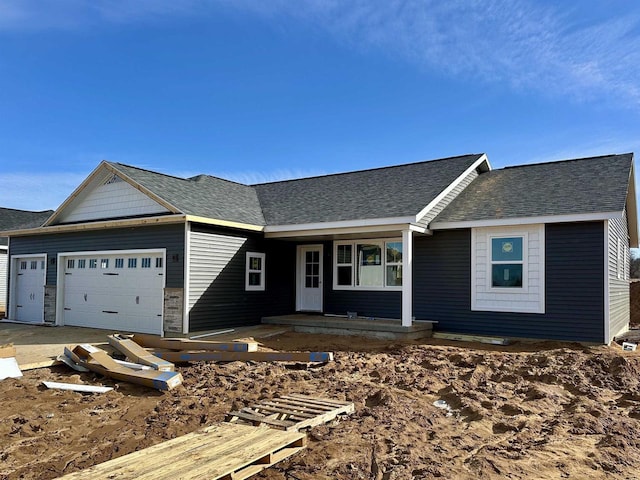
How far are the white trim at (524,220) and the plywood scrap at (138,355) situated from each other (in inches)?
274

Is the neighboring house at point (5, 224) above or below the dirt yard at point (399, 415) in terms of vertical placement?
above

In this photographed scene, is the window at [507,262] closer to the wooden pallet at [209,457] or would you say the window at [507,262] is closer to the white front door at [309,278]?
the white front door at [309,278]

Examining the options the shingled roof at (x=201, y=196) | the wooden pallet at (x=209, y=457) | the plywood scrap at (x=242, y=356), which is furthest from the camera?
the shingled roof at (x=201, y=196)

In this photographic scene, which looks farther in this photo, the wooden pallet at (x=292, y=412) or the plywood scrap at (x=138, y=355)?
the plywood scrap at (x=138, y=355)

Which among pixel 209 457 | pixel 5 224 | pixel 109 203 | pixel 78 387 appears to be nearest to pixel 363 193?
pixel 109 203

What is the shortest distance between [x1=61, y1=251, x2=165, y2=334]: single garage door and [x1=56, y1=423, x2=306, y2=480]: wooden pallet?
8.16 meters

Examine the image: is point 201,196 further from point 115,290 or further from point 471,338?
point 471,338

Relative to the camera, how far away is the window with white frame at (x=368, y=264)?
527 inches

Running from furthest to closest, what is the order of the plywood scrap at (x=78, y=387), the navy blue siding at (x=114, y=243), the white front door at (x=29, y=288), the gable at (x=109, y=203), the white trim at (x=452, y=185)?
the white front door at (x=29, y=288) → the gable at (x=109, y=203) → the navy blue siding at (x=114, y=243) → the white trim at (x=452, y=185) → the plywood scrap at (x=78, y=387)

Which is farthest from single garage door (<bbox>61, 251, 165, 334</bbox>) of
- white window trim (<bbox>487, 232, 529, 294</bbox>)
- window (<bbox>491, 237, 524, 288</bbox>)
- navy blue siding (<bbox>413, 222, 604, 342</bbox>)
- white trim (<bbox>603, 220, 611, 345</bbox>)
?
white trim (<bbox>603, 220, 611, 345</bbox>)

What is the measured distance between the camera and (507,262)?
11.3 meters

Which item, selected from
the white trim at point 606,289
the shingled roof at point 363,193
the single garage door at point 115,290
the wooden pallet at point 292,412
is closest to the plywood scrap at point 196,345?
the single garage door at point 115,290

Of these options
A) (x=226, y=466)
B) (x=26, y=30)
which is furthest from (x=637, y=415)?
(x=26, y=30)

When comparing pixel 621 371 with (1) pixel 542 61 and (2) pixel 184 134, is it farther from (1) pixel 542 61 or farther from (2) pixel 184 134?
(2) pixel 184 134
